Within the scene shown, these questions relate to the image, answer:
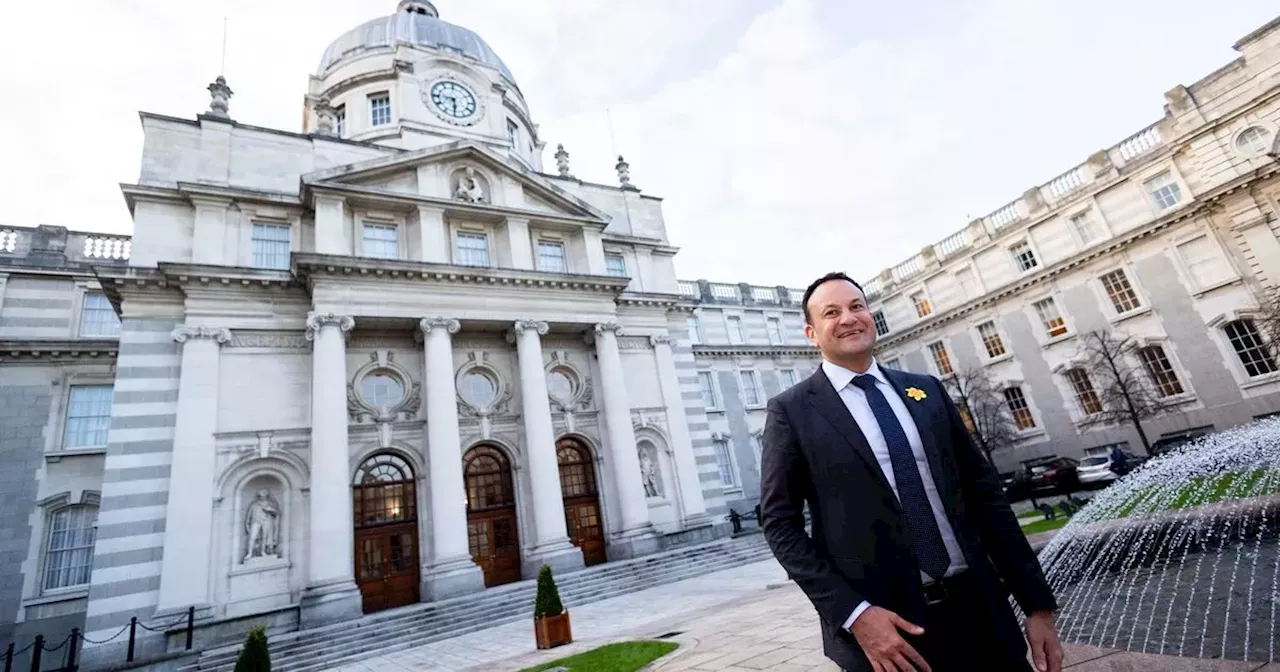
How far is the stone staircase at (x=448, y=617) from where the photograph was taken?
1370 centimetres

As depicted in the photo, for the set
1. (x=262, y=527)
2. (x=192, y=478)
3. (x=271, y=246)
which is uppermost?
(x=271, y=246)

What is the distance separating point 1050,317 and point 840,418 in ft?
117

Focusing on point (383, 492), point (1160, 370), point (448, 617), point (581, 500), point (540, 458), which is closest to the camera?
point (448, 617)

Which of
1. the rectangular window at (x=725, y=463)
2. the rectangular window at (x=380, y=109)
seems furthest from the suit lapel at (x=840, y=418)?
the rectangular window at (x=380, y=109)

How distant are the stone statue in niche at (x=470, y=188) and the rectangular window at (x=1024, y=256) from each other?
95.5 feet

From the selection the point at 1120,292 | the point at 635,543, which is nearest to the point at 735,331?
the point at 635,543

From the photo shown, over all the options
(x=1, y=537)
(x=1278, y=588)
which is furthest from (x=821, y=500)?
(x=1, y=537)

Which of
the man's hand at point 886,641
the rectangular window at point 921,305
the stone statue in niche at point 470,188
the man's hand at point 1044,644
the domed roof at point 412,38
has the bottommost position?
the man's hand at point 1044,644

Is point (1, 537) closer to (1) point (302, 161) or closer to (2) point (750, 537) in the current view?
(1) point (302, 161)

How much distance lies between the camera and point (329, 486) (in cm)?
1691

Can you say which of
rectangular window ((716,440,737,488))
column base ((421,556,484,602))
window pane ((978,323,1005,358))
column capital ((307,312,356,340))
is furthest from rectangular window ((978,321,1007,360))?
column capital ((307,312,356,340))

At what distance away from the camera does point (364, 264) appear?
63.2 ft

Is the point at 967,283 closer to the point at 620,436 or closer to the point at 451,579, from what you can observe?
the point at 620,436

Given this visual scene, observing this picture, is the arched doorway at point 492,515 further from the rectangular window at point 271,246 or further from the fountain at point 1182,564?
the fountain at point 1182,564
